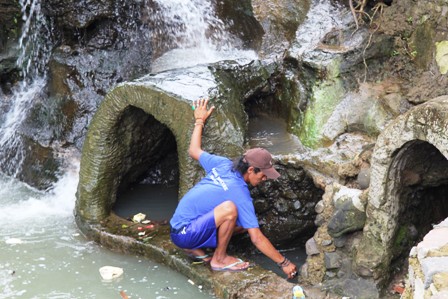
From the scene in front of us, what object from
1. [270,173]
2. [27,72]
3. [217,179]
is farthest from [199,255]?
[27,72]

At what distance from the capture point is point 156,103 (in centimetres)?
627

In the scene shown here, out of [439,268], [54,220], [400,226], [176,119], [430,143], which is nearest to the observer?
[439,268]

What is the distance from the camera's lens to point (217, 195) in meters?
5.46

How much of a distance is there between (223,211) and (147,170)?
2454mm

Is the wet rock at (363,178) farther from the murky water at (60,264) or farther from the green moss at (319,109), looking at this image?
the murky water at (60,264)

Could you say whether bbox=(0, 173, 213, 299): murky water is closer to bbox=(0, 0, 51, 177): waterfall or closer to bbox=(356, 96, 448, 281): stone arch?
Result: bbox=(0, 0, 51, 177): waterfall

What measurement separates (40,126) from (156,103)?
2.73 metres

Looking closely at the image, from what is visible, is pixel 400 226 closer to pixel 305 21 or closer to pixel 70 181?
pixel 305 21

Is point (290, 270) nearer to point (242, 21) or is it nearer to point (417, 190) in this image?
point (417, 190)

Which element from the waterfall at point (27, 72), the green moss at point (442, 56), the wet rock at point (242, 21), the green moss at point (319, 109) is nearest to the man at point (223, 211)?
the green moss at point (319, 109)

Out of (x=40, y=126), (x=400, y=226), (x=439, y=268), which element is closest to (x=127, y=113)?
(x=40, y=126)

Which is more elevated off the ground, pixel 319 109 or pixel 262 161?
pixel 319 109

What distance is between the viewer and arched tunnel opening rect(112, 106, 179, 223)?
6812 mm

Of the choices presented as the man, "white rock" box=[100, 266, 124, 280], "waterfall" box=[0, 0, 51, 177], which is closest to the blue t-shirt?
the man
